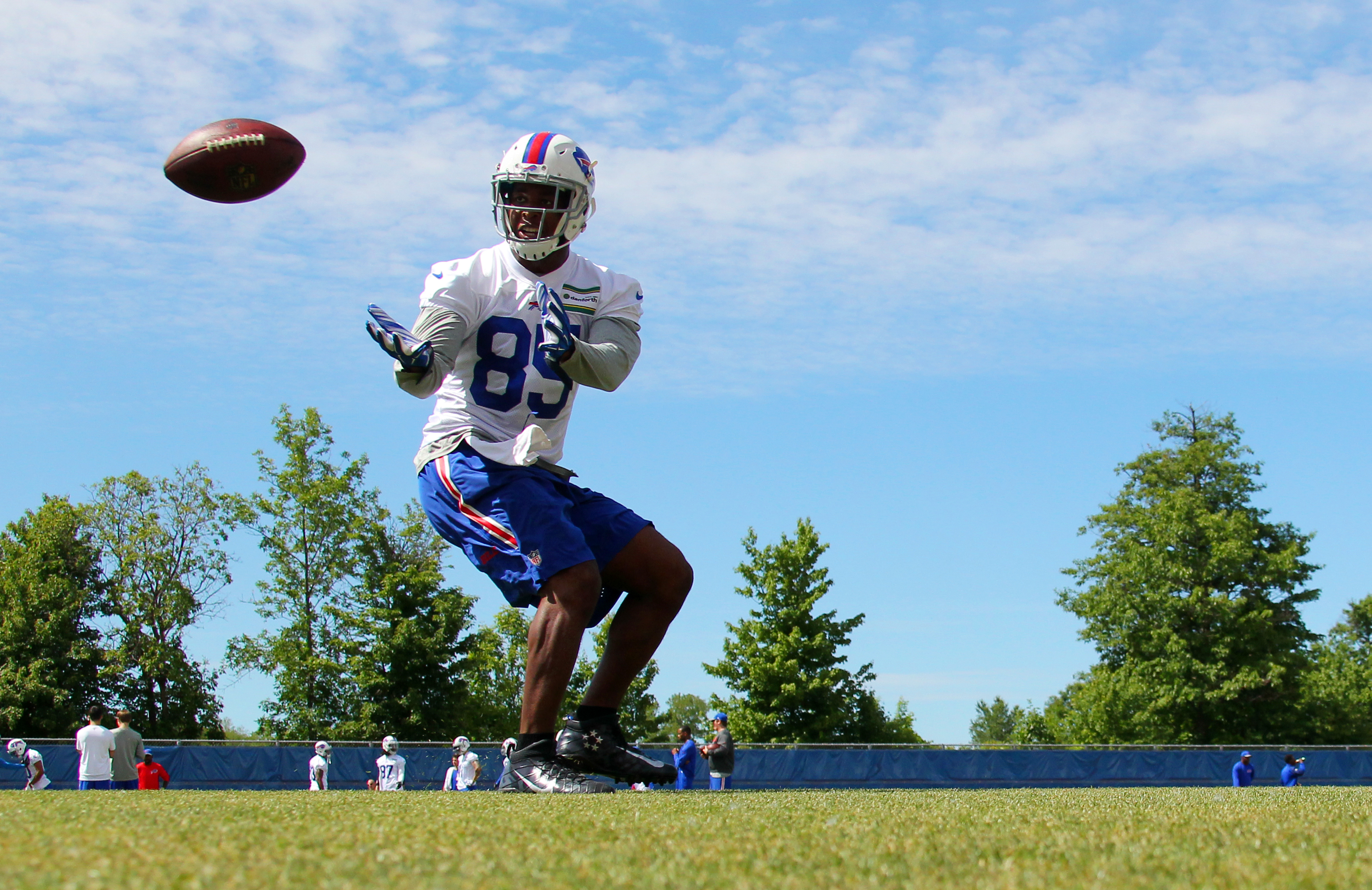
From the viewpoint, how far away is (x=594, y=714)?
16.4ft

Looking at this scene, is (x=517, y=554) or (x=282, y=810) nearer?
(x=282, y=810)

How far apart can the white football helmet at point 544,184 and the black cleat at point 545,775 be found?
2.14m

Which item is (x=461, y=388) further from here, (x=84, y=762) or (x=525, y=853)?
(x=84, y=762)

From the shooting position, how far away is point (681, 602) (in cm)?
514

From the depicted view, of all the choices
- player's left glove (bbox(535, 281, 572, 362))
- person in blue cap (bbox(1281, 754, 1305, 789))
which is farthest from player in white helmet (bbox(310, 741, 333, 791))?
person in blue cap (bbox(1281, 754, 1305, 789))

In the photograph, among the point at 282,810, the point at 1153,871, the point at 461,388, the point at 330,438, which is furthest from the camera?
the point at 330,438

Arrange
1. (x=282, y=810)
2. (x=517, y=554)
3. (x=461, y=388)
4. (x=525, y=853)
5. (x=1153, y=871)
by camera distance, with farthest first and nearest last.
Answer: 1. (x=461, y=388)
2. (x=517, y=554)
3. (x=282, y=810)
4. (x=525, y=853)
5. (x=1153, y=871)

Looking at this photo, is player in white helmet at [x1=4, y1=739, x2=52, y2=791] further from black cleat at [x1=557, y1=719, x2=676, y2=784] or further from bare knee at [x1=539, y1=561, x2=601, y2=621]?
bare knee at [x1=539, y1=561, x2=601, y2=621]

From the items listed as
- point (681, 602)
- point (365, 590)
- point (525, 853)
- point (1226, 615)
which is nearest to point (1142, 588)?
point (1226, 615)

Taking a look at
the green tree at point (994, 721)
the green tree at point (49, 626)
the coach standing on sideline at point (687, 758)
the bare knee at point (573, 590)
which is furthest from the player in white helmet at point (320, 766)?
the green tree at point (994, 721)

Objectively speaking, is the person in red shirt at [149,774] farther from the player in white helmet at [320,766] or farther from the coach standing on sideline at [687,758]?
the coach standing on sideline at [687,758]

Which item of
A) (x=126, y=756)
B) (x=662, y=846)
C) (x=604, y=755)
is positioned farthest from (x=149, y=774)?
(x=662, y=846)

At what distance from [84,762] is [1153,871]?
1368 cm

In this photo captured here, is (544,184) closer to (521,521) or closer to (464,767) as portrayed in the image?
(521,521)
